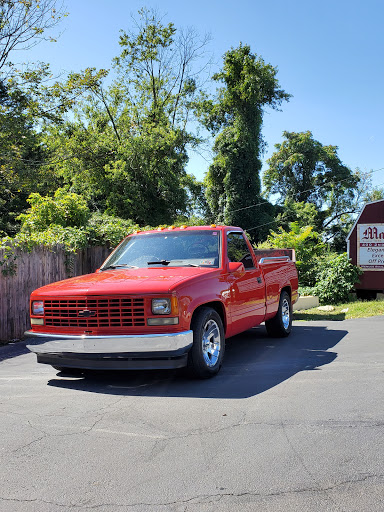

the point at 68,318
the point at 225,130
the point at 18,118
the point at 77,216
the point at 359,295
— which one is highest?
the point at 225,130

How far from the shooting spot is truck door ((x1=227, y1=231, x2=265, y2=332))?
21.6 feet

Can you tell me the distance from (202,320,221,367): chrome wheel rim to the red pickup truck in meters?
0.01

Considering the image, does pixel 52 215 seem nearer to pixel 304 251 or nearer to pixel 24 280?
pixel 24 280

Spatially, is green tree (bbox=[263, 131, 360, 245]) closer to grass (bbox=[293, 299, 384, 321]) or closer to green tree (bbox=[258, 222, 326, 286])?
green tree (bbox=[258, 222, 326, 286])

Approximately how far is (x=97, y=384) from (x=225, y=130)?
35706 millimetres

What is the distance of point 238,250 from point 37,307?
9.87 feet

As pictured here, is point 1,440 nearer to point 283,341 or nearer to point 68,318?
point 68,318

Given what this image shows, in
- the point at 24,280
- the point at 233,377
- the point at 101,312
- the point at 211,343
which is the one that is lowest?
the point at 233,377

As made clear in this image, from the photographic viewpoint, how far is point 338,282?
16516 mm

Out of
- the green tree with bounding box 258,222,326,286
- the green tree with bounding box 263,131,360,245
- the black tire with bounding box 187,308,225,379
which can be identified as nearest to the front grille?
the black tire with bounding box 187,308,225,379

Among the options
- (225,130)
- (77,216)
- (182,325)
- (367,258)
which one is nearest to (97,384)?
(182,325)

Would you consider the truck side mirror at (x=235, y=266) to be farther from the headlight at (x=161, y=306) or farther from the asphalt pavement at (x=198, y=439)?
the headlight at (x=161, y=306)

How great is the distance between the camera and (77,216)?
12.7 metres

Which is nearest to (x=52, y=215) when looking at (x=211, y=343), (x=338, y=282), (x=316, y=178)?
(x=211, y=343)
